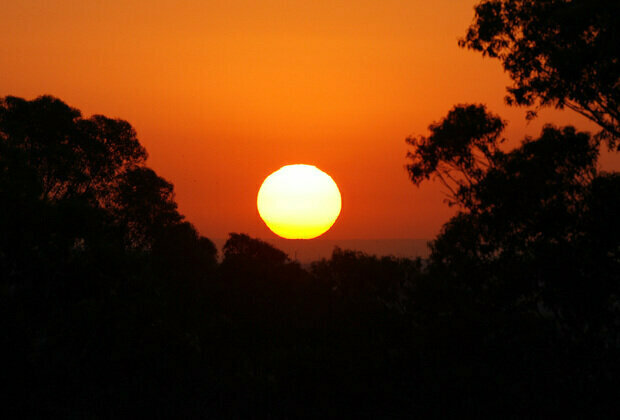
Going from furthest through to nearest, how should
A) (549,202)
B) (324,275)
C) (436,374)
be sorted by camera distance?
(324,275) → (436,374) → (549,202)

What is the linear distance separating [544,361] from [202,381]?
1633 cm

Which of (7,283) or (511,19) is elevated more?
(511,19)

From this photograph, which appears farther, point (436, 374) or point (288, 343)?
point (288, 343)

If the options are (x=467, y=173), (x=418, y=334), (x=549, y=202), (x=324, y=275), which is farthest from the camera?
(x=324, y=275)

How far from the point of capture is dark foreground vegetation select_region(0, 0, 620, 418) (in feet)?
88.9

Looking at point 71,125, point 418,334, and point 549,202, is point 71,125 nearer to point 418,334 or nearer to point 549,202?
point 418,334

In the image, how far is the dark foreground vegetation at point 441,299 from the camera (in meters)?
27.1

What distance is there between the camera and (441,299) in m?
47.7

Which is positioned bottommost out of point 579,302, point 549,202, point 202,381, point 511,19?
point 202,381

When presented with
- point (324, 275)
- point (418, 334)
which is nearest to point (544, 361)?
point (418, 334)

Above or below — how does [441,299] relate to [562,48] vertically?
below

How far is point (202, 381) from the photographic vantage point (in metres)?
37.4

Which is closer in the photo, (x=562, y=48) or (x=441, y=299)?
(x=562, y=48)

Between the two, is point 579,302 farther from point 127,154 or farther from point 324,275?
point 324,275
